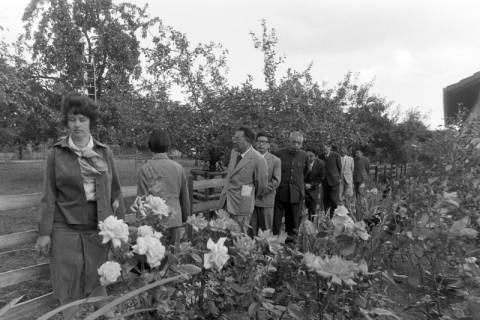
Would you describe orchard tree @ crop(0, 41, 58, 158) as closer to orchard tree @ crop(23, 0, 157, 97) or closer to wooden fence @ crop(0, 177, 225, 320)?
orchard tree @ crop(23, 0, 157, 97)

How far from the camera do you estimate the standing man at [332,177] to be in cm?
734

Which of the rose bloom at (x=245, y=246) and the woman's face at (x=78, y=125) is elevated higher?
the woman's face at (x=78, y=125)

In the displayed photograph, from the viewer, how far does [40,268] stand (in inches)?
113

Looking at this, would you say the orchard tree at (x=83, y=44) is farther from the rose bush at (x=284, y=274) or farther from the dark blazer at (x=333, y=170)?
the rose bush at (x=284, y=274)

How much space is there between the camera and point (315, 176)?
6844mm

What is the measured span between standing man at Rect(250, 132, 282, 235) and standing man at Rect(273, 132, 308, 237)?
1.59 feet

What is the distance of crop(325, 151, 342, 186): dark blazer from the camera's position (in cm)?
733

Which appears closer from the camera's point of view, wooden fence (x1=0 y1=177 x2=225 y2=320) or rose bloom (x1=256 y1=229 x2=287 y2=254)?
rose bloom (x1=256 y1=229 x2=287 y2=254)

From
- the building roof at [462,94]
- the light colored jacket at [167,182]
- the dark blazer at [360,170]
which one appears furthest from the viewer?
the dark blazer at [360,170]

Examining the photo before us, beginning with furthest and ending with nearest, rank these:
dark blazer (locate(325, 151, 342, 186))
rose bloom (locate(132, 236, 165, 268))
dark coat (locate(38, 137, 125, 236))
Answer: dark blazer (locate(325, 151, 342, 186)), dark coat (locate(38, 137, 125, 236)), rose bloom (locate(132, 236, 165, 268))

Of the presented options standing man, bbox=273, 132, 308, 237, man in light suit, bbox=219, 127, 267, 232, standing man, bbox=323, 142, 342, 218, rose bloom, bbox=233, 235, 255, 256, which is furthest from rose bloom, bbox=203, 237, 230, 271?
standing man, bbox=323, 142, 342, 218

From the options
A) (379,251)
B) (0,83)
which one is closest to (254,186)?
(379,251)

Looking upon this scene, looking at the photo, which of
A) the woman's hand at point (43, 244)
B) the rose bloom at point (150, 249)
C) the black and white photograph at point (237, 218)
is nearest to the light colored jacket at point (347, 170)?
the black and white photograph at point (237, 218)

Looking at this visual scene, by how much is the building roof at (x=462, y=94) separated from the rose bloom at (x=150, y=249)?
31.9 ft
